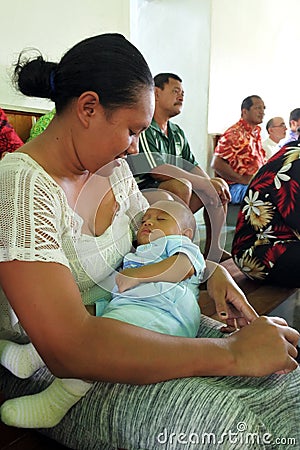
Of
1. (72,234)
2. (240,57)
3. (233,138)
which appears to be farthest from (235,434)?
(240,57)

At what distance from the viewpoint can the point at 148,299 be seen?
38.4 inches

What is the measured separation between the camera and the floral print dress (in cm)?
186

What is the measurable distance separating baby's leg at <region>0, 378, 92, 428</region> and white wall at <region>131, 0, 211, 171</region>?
138 inches

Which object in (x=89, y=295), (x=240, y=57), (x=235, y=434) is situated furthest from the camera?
(x=240, y=57)

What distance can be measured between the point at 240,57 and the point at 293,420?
4498 mm

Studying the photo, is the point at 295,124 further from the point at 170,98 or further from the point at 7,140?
the point at 7,140

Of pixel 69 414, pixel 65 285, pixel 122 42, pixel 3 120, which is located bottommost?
pixel 69 414

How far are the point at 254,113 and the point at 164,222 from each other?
3255 mm

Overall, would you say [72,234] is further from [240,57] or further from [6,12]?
[240,57]

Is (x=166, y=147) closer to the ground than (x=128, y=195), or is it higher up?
closer to the ground

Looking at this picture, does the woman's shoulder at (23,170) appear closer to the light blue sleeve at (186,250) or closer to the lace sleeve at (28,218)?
the lace sleeve at (28,218)

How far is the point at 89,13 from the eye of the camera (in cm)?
287

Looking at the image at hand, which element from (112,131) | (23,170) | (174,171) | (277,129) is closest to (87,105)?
(112,131)

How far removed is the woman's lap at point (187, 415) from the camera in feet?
2.17
